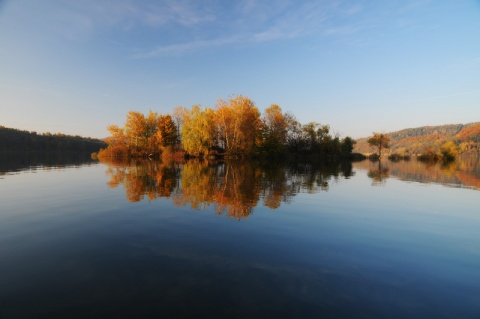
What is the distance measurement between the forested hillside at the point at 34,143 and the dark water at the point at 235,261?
163703mm

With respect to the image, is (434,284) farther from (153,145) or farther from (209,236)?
(153,145)

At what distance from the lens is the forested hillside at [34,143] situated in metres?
134

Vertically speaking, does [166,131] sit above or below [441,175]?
above

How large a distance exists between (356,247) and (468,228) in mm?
6784

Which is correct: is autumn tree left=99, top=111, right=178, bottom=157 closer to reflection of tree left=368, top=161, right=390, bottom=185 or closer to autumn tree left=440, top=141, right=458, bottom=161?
reflection of tree left=368, top=161, right=390, bottom=185

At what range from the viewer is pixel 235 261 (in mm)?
7195

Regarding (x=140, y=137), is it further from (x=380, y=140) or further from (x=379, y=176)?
(x=380, y=140)

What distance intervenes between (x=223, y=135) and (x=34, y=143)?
133m

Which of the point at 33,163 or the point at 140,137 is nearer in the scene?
the point at 33,163

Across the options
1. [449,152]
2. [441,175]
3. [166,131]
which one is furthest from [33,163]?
[449,152]

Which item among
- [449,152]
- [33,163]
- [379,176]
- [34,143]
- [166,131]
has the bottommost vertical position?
[379,176]

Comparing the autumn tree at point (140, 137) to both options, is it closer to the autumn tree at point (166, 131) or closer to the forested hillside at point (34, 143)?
the autumn tree at point (166, 131)

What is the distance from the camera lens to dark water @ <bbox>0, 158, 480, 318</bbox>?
5152 millimetres

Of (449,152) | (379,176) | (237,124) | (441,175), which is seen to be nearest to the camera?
(379,176)
